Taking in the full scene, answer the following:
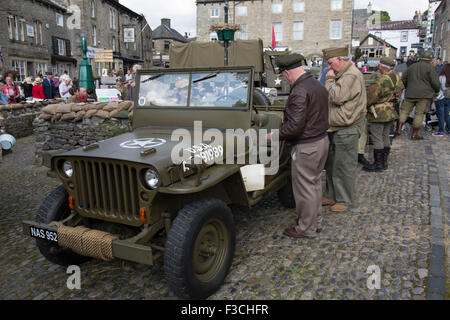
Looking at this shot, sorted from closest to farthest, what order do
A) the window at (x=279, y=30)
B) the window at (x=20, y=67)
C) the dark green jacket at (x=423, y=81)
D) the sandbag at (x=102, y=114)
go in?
the sandbag at (x=102, y=114) → the dark green jacket at (x=423, y=81) → the window at (x=20, y=67) → the window at (x=279, y=30)

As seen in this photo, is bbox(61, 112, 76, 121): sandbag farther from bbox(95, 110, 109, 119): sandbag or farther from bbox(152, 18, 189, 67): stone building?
bbox(152, 18, 189, 67): stone building

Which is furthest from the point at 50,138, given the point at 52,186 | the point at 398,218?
the point at 398,218

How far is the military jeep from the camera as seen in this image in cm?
274

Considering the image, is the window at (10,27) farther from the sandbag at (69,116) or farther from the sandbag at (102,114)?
the sandbag at (102,114)

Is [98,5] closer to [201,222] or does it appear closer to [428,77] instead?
[428,77]

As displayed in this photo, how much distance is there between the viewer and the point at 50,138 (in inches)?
310

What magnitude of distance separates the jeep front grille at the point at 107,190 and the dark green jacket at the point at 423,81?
7.70 metres

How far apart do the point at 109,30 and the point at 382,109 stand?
29612mm

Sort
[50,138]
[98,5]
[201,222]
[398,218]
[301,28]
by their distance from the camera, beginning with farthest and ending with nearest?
[301,28] < [98,5] < [50,138] < [398,218] < [201,222]

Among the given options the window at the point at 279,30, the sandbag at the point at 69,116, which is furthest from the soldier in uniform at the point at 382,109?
the window at the point at 279,30

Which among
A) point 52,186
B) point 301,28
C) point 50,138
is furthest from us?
point 301,28

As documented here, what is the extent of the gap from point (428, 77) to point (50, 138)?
8.25 metres

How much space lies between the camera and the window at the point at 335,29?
34.9 meters
